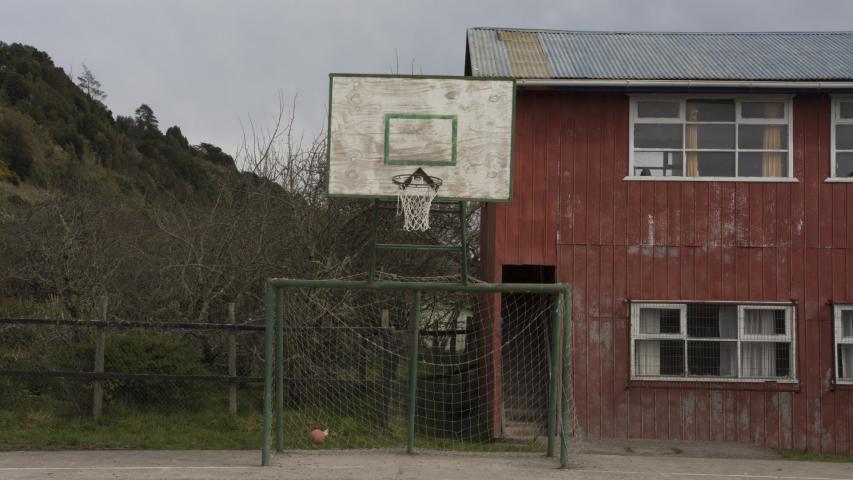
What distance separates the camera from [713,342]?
43.5 ft

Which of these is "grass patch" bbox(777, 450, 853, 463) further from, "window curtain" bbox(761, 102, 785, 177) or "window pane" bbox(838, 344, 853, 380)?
"window curtain" bbox(761, 102, 785, 177)

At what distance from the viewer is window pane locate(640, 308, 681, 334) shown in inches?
524

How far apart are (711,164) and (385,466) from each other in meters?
6.76

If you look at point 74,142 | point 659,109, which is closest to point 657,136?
point 659,109

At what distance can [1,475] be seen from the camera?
33.8ft

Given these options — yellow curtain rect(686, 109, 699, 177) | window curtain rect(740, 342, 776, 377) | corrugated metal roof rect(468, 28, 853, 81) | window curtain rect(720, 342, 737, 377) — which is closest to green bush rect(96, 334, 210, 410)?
corrugated metal roof rect(468, 28, 853, 81)

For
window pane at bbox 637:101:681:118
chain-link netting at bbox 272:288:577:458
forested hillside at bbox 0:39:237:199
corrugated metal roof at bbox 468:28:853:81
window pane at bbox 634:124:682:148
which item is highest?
forested hillside at bbox 0:39:237:199

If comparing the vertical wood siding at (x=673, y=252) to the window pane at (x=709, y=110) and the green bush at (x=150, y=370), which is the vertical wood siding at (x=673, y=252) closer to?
the window pane at (x=709, y=110)

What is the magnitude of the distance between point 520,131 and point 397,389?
435 centimetres

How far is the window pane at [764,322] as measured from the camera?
43.6 feet

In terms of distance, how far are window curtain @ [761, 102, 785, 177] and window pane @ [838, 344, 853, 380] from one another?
109 inches

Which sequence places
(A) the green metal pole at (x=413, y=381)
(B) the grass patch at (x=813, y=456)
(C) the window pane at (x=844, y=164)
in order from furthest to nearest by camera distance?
(C) the window pane at (x=844, y=164) → (B) the grass patch at (x=813, y=456) → (A) the green metal pole at (x=413, y=381)

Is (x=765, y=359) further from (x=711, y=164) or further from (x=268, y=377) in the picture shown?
(x=268, y=377)

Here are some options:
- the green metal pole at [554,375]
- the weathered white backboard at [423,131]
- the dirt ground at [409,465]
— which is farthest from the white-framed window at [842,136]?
the weathered white backboard at [423,131]
